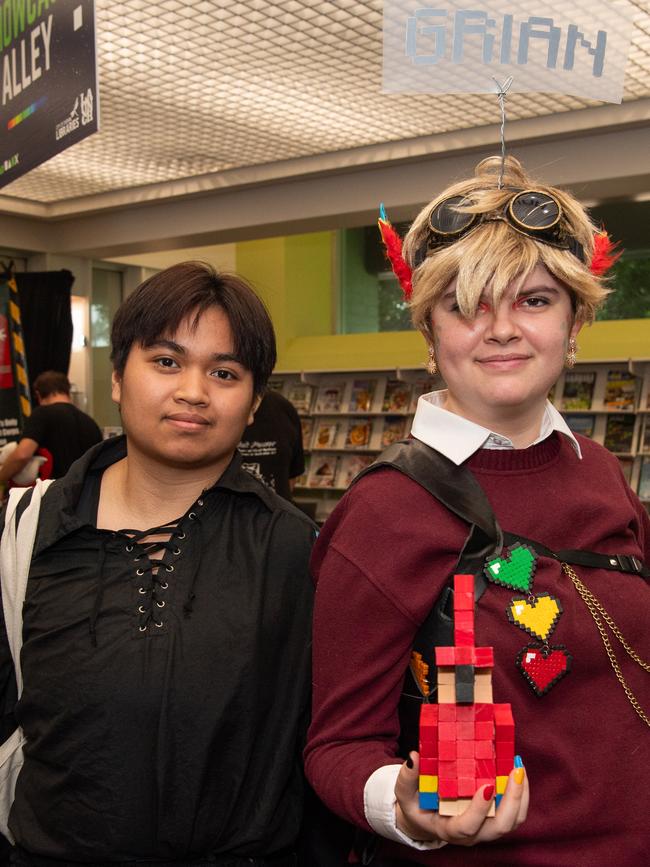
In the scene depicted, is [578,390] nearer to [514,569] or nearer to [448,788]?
[514,569]

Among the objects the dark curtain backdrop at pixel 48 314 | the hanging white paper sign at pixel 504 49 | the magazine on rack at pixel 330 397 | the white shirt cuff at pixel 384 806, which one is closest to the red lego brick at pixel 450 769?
the white shirt cuff at pixel 384 806

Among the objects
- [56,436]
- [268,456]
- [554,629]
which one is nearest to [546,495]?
[554,629]

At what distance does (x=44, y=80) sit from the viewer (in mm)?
2561

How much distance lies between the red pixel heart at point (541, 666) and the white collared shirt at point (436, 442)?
8.3 inches

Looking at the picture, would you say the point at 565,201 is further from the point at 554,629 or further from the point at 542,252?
the point at 554,629

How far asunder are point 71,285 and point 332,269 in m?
3.59

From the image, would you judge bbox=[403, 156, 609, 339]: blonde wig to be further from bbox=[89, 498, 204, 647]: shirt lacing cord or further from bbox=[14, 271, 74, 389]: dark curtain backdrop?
bbox=[14, 271, 74, 389]: dark curtain backdrop

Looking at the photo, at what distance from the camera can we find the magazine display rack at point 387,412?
23.3ft

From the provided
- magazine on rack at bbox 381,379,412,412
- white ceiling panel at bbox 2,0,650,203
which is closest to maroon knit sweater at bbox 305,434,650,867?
white ceiling panel at bbox 2,0,650,203

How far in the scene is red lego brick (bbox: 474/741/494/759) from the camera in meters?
0.94

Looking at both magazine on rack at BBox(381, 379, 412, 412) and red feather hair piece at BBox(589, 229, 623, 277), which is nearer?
red feather hair piece at BBox(589, 229, 623, 277)

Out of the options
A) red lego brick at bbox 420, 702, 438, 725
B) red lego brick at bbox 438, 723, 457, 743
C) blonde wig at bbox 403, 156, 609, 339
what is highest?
blonde wig at bbox 403, 156, 609, 339

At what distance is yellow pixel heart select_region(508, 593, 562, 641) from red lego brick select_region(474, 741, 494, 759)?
0.30m

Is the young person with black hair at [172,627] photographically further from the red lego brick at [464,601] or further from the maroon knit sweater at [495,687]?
the red lego brick at [464,601]
